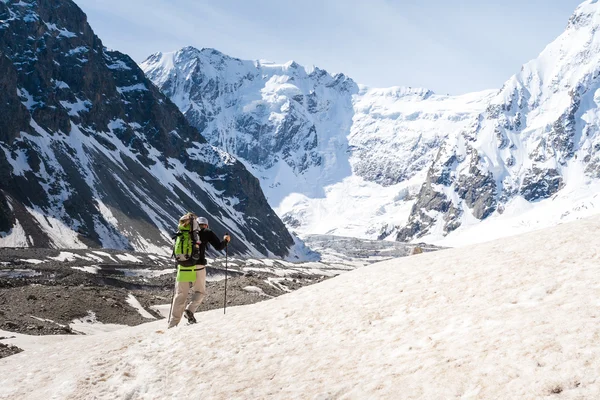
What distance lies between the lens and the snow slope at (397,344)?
Answer: 11.0m

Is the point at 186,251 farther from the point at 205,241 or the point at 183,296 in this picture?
the point at 183,296

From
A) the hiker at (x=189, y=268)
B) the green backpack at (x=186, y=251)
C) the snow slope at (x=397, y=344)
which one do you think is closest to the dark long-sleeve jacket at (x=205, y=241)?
the hiker at (x=189, y=268)

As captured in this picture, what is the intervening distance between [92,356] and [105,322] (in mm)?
32128

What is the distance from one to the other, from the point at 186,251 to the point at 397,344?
8.74m

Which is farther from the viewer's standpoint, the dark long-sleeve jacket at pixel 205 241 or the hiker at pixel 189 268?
the dark long-sleeve jacket at pixel 205 241

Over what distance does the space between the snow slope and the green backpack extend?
1624 mm

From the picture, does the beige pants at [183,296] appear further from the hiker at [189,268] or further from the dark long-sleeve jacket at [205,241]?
the dark long-sleeve jacket at [205,241]

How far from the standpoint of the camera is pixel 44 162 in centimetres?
17650

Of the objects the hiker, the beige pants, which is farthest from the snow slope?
the hiker

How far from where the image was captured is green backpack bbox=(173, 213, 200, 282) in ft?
65.6

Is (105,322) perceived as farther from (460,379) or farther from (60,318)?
(460,379)

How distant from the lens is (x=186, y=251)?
20.1 meters

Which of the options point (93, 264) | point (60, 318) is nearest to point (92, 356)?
point (60, 318)

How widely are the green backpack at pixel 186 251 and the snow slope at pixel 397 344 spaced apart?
5.33ft
